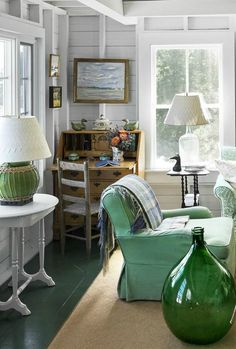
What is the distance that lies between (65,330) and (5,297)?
86 centimetres

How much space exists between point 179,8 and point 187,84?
1.02 metres

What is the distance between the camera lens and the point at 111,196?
462cm

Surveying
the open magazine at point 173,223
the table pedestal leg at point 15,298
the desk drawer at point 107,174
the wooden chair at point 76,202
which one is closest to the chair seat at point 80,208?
the wooden chair at point 76,202

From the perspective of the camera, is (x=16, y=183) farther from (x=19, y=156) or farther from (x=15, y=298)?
(x=15, y=298)

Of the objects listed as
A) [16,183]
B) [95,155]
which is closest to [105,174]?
[95,155]

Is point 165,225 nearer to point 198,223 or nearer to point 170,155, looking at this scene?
point 198,223

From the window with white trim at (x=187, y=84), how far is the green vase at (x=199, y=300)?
3.04 m

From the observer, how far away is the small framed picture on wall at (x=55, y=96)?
6.40 m

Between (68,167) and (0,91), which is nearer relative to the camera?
(0,91)

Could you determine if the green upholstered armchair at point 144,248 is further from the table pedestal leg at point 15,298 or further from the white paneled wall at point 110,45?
the white paneled wall at point 110,45

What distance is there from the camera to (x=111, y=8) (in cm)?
548

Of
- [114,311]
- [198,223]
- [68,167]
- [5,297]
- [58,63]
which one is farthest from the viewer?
[58,63]

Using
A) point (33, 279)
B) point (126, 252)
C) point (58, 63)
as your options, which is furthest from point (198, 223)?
point (58, 63)

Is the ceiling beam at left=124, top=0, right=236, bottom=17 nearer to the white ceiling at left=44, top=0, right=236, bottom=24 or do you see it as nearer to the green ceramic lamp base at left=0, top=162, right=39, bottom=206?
the white ceiling at left=44, top=0, right=236, bottom=24
